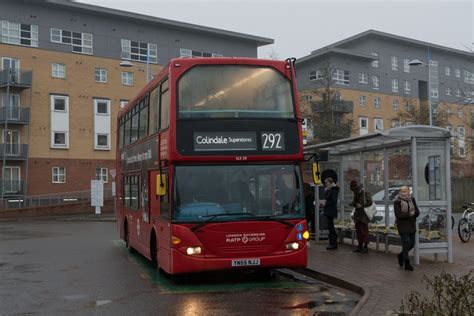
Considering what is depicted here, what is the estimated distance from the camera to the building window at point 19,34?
150 ft

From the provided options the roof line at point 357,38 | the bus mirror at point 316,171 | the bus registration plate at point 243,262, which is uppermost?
the roof line at point 357,38

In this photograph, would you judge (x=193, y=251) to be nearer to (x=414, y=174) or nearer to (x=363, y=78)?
(x=414, y=174)

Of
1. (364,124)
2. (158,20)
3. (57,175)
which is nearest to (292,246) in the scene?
(57,175)

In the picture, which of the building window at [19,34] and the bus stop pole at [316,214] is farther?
the building window at [19,34]

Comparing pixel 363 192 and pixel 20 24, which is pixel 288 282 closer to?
pixel 363 192

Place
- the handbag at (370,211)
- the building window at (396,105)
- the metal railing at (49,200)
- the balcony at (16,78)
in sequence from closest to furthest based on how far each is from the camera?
1. the handbag at (370,211)
2. the metal railing at (49,200)
3. the balcony at (16,78)
4. the building window at (396,105)

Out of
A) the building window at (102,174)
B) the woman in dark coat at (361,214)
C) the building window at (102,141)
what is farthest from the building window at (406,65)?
the woman in dark coat at (361,214)

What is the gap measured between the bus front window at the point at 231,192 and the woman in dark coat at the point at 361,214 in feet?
12.2

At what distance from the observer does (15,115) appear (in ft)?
149

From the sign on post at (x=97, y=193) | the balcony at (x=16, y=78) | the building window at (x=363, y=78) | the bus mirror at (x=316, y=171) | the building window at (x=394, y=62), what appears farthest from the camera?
the building window at (x=394, y=62)

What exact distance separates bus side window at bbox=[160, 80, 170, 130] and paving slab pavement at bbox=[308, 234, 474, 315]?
13.0ft

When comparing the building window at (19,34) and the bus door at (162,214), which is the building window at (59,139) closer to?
the building window at (19,34)

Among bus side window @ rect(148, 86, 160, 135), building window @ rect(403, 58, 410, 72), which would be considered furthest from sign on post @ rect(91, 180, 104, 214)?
building window @ rect(403, 58, 410, 72)

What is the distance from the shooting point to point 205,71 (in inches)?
420
